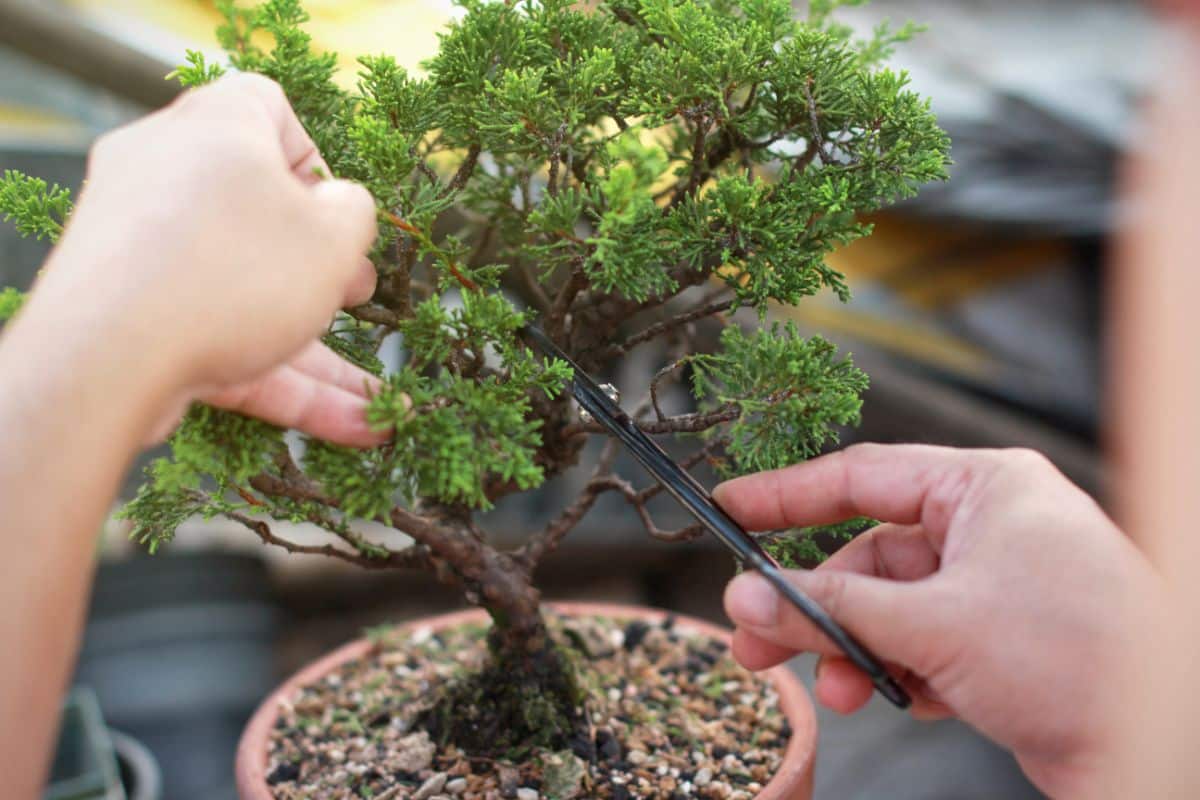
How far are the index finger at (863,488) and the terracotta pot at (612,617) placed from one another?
10.4 inches

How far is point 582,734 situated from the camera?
3.39 feet

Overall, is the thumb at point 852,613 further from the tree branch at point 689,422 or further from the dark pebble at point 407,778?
the dark pebble at point 407,778

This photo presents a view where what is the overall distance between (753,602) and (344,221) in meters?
0.41

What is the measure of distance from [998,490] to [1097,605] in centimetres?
11

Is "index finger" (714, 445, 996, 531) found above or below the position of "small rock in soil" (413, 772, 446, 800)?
above

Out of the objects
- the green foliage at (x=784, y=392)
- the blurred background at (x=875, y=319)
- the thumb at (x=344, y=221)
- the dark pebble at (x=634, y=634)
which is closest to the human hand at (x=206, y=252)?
the thumb at (x=344, y=221)

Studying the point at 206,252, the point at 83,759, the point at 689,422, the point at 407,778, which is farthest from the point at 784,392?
the point at 83,759

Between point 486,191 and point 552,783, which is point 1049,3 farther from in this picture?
point 552,783

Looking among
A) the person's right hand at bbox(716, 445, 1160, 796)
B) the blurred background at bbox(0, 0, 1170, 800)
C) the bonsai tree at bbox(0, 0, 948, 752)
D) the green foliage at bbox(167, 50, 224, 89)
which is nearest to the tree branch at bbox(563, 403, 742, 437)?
the bonsai tree at bbox(0, 0, 948, 752)

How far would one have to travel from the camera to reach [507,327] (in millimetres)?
750

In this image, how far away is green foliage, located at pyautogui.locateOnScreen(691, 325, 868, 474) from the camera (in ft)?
2.56

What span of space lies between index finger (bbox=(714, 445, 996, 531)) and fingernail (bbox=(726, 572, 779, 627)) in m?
0.10

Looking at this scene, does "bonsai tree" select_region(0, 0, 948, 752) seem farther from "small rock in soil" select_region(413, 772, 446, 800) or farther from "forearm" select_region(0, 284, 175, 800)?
"small rock in soil" select_region(413, 772, 446, 800)

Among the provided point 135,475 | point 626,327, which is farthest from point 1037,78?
point 135,475
